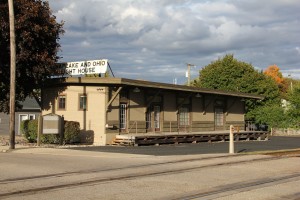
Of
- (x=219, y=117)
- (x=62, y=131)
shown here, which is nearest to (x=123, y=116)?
(x=62, y=131)

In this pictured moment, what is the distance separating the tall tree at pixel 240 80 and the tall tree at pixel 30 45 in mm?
27789

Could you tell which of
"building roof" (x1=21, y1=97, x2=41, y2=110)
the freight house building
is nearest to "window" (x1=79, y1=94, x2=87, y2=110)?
the freight house building

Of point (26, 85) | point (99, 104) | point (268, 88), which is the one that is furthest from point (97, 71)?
point (268, 88)

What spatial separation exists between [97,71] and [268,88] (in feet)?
96.5

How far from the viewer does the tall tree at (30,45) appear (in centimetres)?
2466

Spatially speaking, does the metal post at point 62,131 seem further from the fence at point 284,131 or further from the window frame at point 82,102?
the fence at point 284,131

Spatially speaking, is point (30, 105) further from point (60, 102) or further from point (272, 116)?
point (272, 116)

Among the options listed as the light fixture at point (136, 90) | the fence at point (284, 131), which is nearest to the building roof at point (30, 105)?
the light fixture at point (136, 90)

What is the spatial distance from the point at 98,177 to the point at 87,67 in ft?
54.1

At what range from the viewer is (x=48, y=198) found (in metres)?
8.99

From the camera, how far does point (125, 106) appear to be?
28.0 metres

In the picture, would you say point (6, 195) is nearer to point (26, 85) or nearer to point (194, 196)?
point (194, 196)

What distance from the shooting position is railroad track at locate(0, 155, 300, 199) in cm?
1001

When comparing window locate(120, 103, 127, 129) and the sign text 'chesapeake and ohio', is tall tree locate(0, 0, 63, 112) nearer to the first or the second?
the sign text 'chesapeake and ohio'
